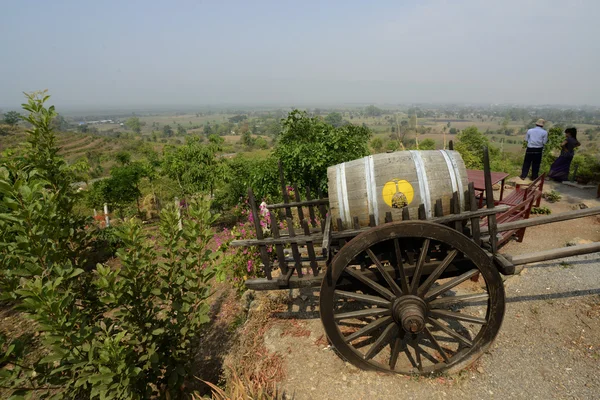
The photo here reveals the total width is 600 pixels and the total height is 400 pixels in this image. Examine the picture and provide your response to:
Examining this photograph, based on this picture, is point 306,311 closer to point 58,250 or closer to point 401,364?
point 401,364

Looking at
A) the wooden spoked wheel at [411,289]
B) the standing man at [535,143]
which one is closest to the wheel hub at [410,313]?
the wooden spoked wheel at [411,289]

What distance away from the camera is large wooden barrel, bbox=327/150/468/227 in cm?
300

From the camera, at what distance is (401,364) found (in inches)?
145

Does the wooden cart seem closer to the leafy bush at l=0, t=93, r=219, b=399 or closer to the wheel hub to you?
the wheel hub

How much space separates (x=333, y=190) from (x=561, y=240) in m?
6.24

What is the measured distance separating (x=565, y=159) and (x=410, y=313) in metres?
10.6

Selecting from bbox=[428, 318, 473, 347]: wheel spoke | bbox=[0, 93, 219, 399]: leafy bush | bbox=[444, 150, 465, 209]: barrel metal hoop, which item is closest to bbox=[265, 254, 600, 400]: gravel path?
bbox=[428, 318, 473, 347]: wheel spoke

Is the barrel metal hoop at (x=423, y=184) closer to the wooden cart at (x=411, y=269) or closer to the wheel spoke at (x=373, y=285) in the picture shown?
the wooden cart at (x=411, y=269)

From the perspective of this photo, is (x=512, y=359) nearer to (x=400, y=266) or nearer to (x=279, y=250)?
(x=400, y=266)

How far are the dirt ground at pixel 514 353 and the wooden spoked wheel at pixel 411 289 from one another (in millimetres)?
238

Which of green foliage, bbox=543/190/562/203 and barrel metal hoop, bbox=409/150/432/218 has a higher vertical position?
barrel metal hoop, bbox=409/150/432/218

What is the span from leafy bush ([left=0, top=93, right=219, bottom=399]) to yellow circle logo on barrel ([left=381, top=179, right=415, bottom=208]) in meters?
1.82

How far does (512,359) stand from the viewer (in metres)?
3.53

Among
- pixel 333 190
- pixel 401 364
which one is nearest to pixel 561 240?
pixel 401 364
